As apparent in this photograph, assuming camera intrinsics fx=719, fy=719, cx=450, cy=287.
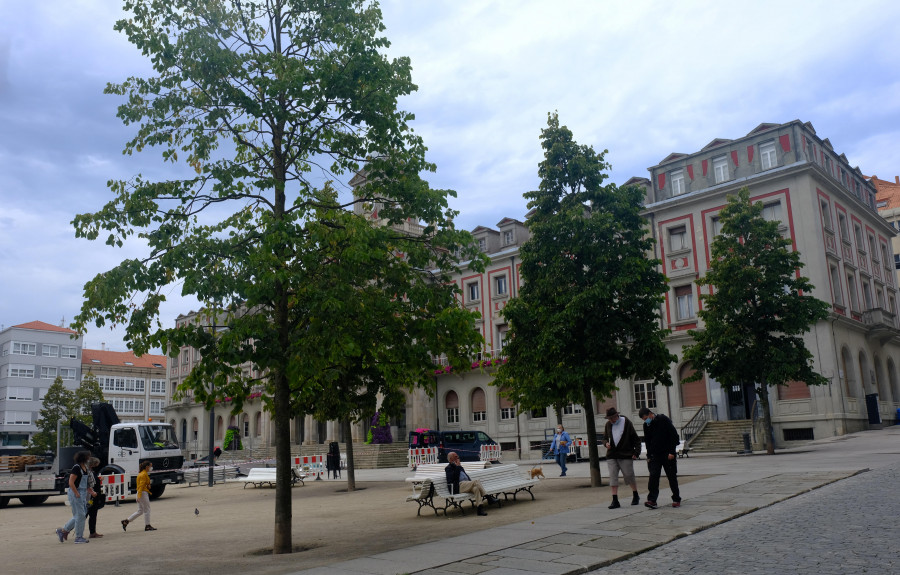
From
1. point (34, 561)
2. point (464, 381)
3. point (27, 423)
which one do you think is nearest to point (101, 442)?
point (34, 561)

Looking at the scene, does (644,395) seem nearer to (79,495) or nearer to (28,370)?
(79,495)

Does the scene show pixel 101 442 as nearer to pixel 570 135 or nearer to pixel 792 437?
pixel 570 135

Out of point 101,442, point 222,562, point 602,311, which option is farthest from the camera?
point 101,442

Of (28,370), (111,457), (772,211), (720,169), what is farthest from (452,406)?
(28,370)

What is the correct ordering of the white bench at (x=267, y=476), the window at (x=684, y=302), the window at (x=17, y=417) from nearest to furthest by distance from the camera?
the white bench at (x=267, y=476)
the window at (x=684, y=302)
the window at (x=17, y=417)

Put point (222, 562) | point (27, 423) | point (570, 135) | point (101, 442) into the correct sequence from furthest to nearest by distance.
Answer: point (27, 423) → point (101, 442) → point (570, 135) → point (222, 562)

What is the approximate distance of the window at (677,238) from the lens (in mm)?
39031

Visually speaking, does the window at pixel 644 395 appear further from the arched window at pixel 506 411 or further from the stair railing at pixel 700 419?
the arched window at pixel 506 411

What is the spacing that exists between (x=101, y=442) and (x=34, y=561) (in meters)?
15.7

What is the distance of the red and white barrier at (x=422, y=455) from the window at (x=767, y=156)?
72.6ft

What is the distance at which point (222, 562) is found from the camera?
9.95 m

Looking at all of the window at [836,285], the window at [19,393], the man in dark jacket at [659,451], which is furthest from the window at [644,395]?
the window at [19,393]

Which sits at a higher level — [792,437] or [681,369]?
[681,369]

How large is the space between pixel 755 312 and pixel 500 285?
2167 centimetres
